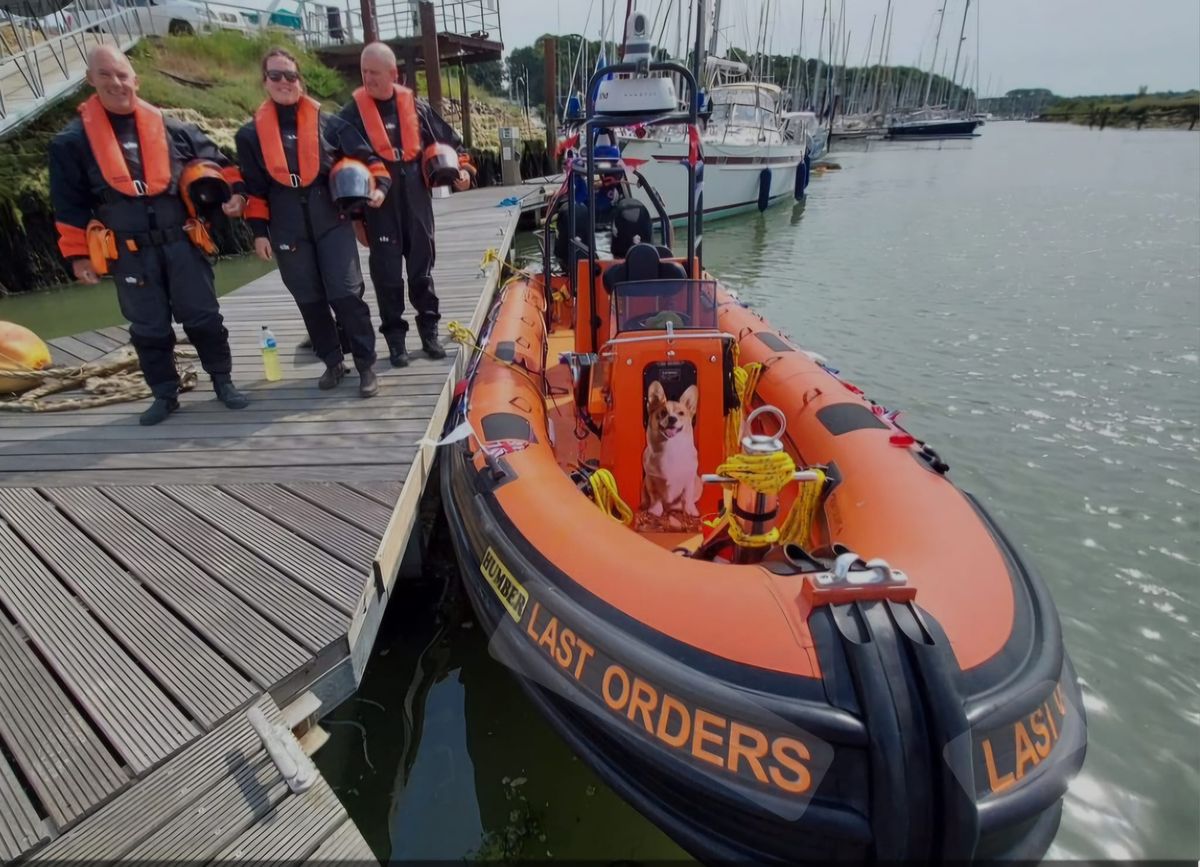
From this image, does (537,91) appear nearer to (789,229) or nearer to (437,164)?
(789,229)

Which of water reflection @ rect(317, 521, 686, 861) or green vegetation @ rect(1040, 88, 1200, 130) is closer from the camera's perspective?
water reflection @ rect(317, 521, 686, 861)

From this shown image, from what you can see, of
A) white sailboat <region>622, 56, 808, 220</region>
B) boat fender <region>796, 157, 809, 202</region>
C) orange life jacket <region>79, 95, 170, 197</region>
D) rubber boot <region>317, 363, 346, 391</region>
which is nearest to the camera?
orange life jacket <region>79, 95, 170, 197</region>

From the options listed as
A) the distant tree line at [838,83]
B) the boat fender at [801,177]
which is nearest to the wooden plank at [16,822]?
the boat fender at [801,177]

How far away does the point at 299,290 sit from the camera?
3.57 metres

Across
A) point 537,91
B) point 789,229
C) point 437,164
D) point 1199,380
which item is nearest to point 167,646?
point 437,164

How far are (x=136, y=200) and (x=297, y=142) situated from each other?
2.41 feet

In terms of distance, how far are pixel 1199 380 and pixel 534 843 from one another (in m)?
6.82

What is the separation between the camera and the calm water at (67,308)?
8.07 m

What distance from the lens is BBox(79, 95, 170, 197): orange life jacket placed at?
291 centimetres

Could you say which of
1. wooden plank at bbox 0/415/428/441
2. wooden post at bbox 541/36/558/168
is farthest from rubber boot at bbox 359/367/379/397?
wooden post at bbox 541/36/558/168

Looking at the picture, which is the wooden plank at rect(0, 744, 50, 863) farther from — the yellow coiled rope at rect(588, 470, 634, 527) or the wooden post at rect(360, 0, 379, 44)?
the wooden post at rect(360, 0, 379, 44)

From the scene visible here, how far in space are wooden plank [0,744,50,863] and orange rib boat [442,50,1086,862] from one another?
119 centimetres

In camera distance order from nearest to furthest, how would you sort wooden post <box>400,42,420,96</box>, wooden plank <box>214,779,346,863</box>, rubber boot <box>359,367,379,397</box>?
wooden plank <box>214,779,346,863</box>, rubber boot <box>359,367,379,397</box>, wooden post <box>400,42,420,96</box>

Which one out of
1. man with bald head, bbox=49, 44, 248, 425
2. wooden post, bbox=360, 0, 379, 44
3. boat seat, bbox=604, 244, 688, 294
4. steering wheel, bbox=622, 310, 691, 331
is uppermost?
wooden post, bbox=360, 0, 379, 44
